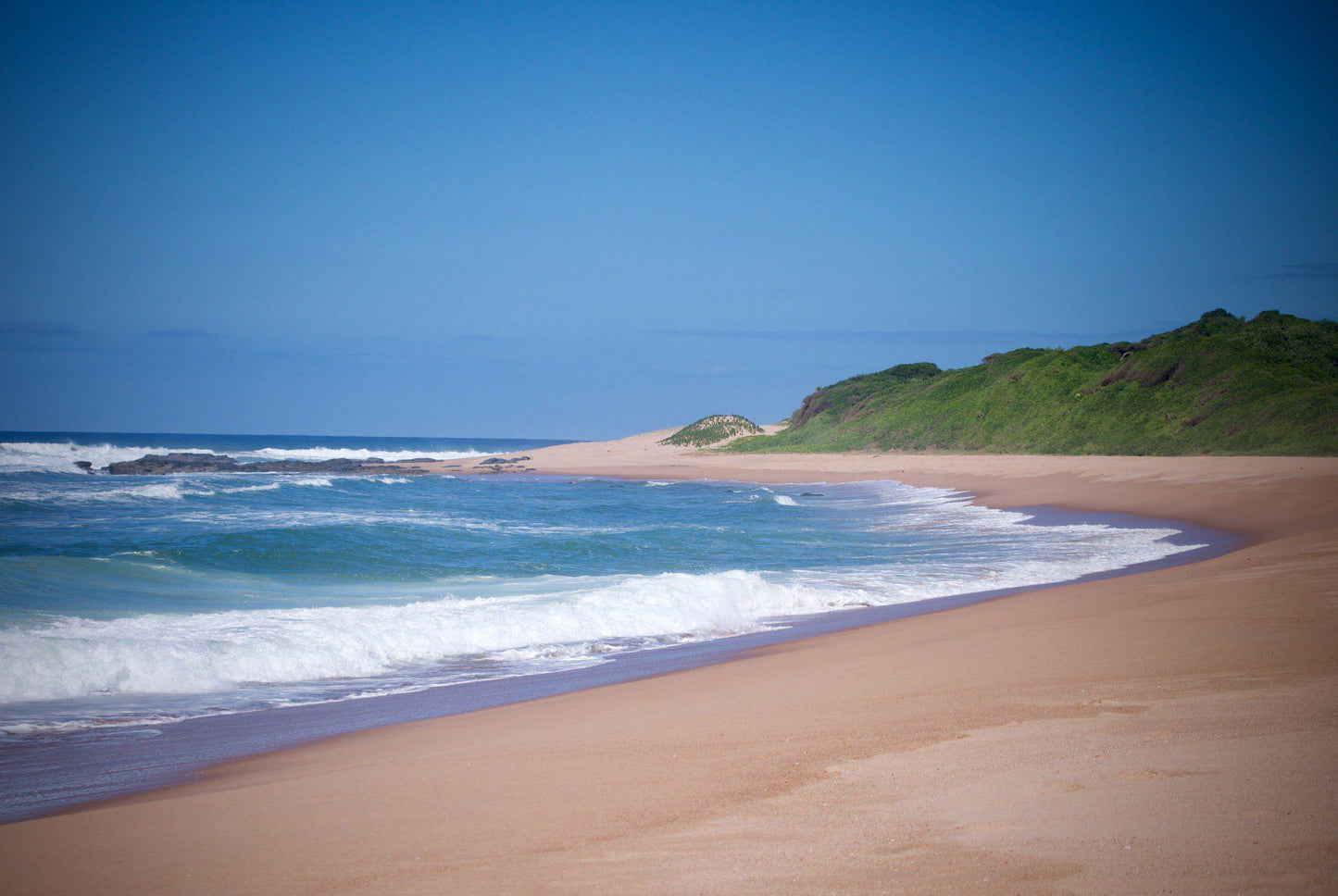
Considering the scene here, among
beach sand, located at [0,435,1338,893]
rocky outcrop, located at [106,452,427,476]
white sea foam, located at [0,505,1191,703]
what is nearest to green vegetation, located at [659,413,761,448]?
rocky outcrop, located at [106,452,427,476]

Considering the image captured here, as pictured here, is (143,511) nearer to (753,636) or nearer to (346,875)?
(753,636)

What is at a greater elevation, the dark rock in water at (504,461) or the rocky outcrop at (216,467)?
the dark rock in water at (504,461)

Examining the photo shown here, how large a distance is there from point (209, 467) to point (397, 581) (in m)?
38.2

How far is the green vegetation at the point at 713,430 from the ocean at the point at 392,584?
3996 centimetres

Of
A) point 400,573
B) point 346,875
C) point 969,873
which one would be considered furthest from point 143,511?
point 969,873

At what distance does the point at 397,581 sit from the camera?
1409 cm

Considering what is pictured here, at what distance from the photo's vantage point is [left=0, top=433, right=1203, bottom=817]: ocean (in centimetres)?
764

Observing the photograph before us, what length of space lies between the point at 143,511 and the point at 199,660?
715 inches

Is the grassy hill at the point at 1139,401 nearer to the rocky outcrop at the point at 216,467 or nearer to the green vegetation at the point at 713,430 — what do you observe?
the green vegetation at the point at 713,430

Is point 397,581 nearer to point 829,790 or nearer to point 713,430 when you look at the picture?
point 829,790

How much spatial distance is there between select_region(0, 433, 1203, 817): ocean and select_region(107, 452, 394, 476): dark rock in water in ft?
51.7

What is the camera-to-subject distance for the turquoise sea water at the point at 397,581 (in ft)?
25.6

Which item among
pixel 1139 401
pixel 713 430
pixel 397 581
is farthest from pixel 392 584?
pixel 713 430

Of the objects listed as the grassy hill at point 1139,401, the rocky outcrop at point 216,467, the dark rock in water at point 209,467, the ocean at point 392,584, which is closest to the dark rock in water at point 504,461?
the rocky outcrop at point 216,467
